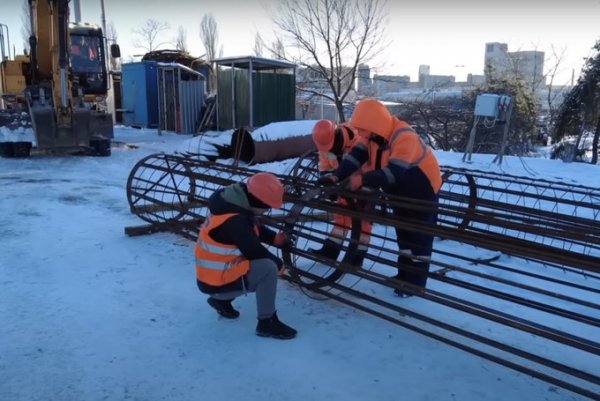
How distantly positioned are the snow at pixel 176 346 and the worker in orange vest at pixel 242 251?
229 mm

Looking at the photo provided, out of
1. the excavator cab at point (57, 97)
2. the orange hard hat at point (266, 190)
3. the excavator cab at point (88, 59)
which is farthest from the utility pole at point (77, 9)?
the orange hard hat at point (266, 190)

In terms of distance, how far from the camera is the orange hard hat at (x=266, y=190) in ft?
10.1

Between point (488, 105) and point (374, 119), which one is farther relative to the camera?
point (488, 105)

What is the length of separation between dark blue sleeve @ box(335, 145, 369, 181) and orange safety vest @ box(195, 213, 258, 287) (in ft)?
3.96

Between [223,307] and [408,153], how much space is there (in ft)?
5.83

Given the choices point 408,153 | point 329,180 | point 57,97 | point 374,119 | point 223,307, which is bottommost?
point 223,307

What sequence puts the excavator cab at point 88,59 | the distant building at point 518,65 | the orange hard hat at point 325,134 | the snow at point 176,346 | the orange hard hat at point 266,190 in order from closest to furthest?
the snow at point 176,346 < the orange hard hat at point 266,190 < the orange hard hat at point 325,134 < the excavator cab at point 88,59 < the distant building at point 518,65

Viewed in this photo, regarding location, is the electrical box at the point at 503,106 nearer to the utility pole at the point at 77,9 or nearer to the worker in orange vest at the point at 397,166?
the worker in orange vest at the point at 397,166

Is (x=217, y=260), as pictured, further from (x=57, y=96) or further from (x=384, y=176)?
(x=57, y=96)

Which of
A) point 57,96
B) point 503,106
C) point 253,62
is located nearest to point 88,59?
point 57,96

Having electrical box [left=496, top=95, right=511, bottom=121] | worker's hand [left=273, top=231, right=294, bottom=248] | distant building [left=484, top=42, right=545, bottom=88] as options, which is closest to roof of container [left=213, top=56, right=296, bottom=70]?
electrical box [left=496, top=95, right=511, bottom=121]

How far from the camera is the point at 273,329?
10.8 feet

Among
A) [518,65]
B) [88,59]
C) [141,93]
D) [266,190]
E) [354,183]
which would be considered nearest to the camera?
[266,190]

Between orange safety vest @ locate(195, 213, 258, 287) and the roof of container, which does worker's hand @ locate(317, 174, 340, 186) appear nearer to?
orange safety vest @ locate(195, 213, 258, 287)
